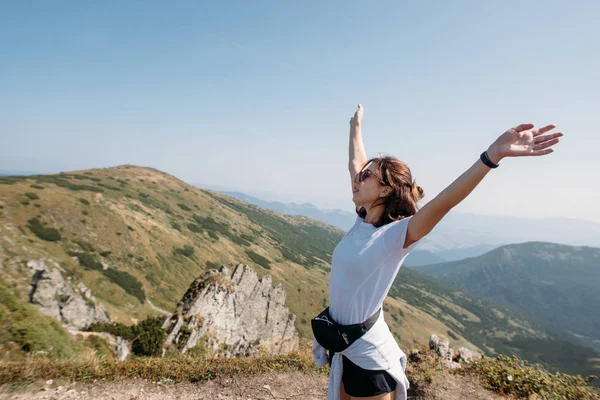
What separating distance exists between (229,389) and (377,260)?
21.7 ft

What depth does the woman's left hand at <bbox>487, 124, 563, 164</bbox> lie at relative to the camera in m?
2.15

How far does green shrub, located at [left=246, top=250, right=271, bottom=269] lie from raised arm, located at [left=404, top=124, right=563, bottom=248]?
9670 centimetres

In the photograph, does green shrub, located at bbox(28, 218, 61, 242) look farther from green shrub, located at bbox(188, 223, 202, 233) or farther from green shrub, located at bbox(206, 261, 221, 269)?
green shrub, located at bbox(188, 223, 202, 233)

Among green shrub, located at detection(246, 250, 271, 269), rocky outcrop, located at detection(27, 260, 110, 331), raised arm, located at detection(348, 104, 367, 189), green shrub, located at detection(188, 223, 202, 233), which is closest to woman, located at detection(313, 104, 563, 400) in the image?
raised arm, located at detection(348, 104, 367, 189)

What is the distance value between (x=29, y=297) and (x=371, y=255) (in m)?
28.8

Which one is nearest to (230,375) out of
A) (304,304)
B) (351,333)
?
(351,333)

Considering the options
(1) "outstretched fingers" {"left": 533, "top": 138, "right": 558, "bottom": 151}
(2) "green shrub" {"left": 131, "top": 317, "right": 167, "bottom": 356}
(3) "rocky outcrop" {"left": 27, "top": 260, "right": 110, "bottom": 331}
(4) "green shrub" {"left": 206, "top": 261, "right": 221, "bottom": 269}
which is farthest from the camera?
(4) "green shrub" {"left": 206, "top": 261, "right": 221, "bottom": 269}

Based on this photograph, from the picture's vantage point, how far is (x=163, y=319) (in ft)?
64.8

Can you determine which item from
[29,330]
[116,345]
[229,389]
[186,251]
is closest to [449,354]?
[229,389]

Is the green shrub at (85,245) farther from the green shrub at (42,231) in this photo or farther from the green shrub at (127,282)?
the green shrub at (127,282)

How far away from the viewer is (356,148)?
4.24 metres

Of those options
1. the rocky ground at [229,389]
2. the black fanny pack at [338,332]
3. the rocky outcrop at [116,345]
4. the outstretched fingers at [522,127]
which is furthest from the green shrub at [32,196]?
the outstretched fingers at [522,127]

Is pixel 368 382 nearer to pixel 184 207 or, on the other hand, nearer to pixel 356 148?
pixel 356 148

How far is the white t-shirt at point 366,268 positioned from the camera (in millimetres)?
2545
